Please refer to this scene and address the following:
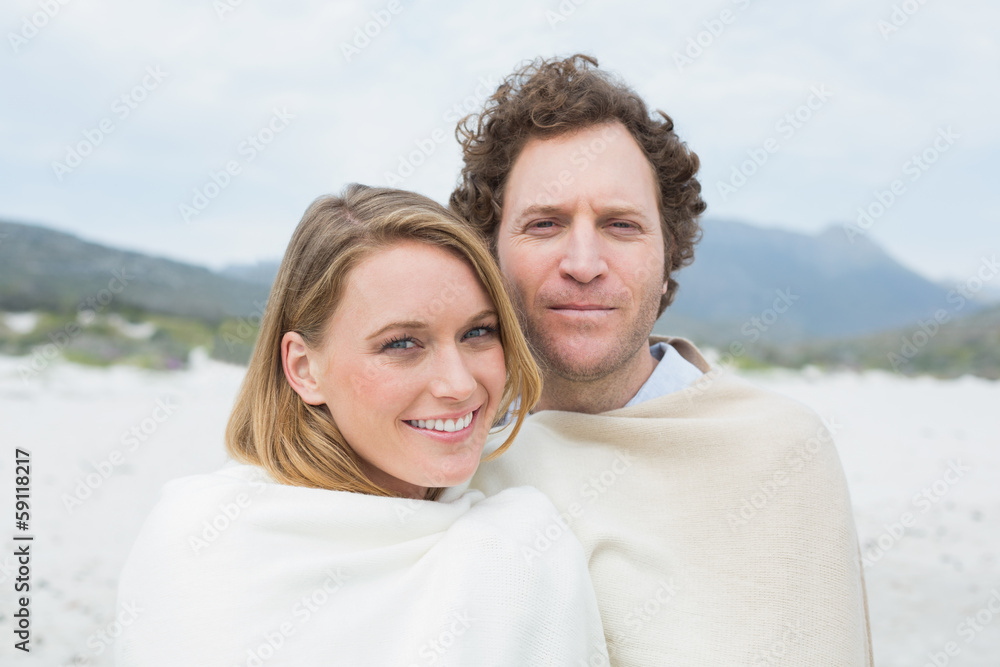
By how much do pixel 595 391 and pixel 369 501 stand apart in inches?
38.3

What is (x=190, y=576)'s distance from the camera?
1.73 metres

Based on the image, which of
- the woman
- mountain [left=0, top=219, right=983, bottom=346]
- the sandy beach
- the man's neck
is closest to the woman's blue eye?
the woman

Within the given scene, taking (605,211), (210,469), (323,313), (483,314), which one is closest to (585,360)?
(605,211)

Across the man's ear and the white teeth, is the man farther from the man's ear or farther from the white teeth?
the man's ear

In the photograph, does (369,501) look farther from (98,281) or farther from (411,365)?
(98,281)

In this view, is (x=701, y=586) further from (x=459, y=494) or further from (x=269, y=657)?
(x=269, y=657)

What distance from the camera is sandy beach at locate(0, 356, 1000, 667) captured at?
6211 millimetres

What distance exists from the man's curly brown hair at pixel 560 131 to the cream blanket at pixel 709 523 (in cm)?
74

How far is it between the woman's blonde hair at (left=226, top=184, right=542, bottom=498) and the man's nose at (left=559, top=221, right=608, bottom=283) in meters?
0.41

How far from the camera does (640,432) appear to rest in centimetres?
238

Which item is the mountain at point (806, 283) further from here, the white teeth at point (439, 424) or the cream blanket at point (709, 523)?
the white teeth at point (439, 424)

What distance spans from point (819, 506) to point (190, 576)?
5.55 feet

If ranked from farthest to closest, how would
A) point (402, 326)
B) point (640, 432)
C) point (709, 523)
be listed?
point (640, 432)
point (709, 523)
point (402, 326)

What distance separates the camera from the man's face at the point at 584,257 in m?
2.45
